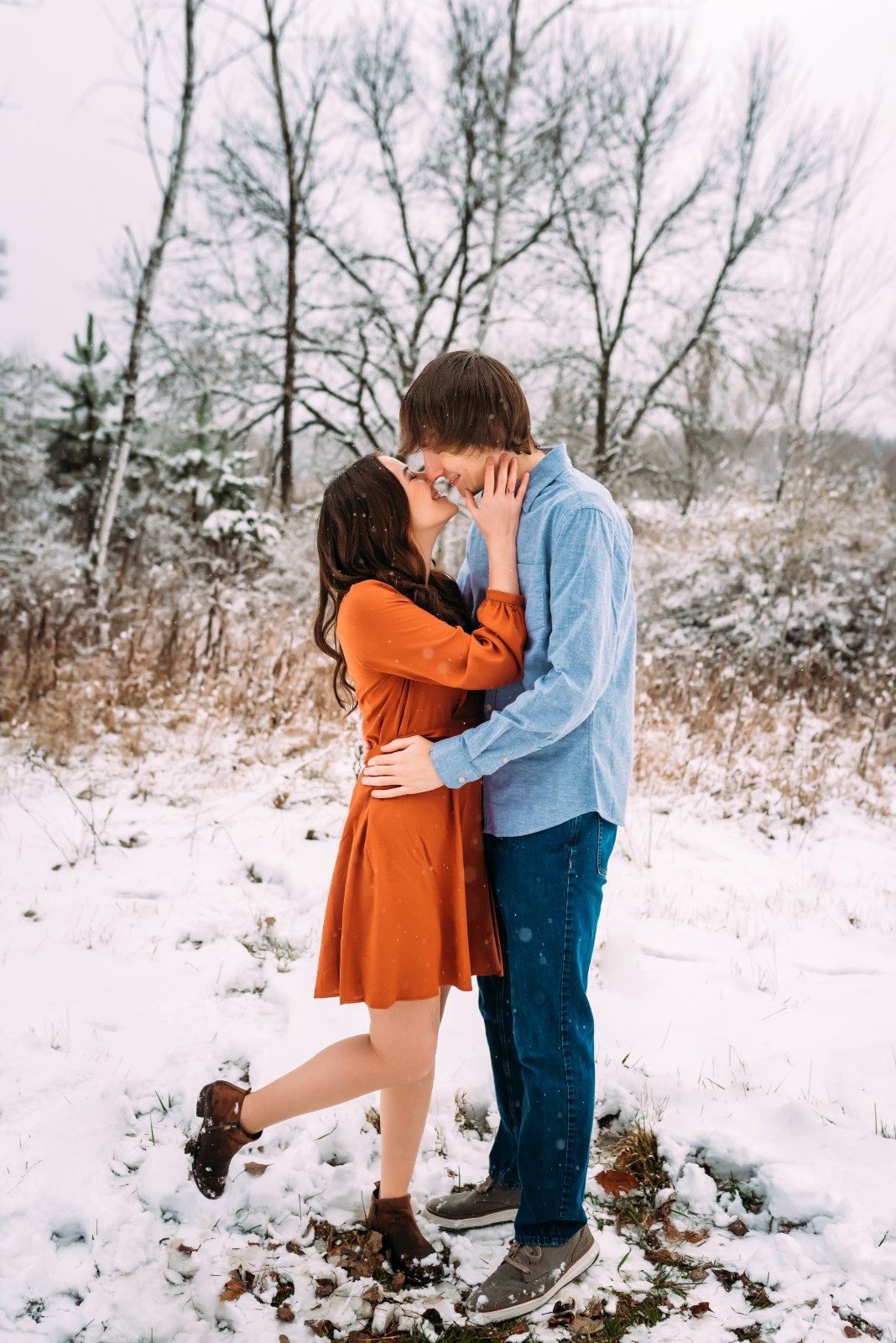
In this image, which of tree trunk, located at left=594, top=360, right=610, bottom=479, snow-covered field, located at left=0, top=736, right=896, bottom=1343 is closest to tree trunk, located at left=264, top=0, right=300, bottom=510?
tree trunk, located at left=594, top=360, right=610, bottom=479

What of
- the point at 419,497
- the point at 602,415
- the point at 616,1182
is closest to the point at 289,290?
the point at 602,415

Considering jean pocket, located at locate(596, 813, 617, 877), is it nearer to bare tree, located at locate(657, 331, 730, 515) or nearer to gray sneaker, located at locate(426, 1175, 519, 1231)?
gray sneaker, located at locate(426, 1175, 519, 1231)

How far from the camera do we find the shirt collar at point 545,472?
1.98 metres

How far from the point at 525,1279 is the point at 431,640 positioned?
1581 millimetres

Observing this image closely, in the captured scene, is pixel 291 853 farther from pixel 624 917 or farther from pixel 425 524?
pixel 425 524

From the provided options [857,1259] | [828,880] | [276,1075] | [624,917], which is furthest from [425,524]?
[828,880]

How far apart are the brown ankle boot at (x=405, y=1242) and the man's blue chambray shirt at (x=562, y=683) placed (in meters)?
1.06

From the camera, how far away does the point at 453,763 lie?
188 cm

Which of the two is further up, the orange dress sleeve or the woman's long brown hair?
the woman's long brown hair

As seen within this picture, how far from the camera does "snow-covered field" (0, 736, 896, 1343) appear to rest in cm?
202

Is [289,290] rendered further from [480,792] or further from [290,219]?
[480,792]

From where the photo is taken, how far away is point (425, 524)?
6.91 ft

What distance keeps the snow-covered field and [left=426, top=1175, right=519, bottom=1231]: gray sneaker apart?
47 millimetres

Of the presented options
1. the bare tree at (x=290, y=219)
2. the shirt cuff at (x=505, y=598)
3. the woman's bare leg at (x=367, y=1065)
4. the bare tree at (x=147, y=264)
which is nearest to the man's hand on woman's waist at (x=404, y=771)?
the shirt cuff at (x=505, y=598)
